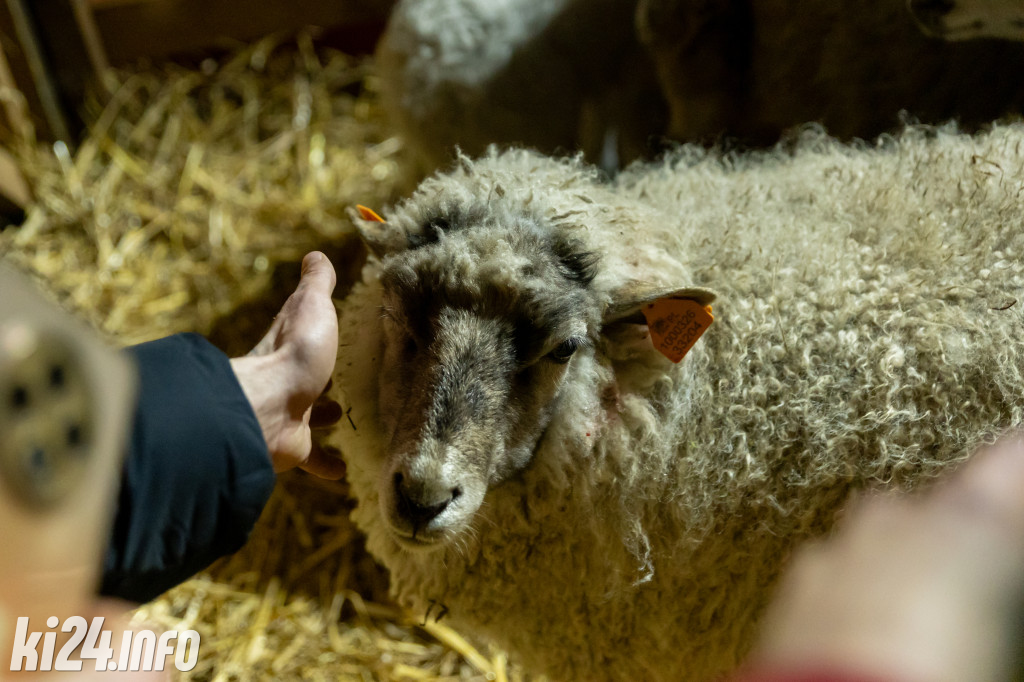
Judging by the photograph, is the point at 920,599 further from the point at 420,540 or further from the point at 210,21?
the point at 210,21

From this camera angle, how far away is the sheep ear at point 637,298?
1.35 m

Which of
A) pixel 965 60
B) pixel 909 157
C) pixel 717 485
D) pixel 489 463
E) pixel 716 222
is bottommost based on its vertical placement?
pixel 717 485

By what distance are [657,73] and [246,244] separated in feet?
5.84

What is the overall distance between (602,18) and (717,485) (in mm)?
1944

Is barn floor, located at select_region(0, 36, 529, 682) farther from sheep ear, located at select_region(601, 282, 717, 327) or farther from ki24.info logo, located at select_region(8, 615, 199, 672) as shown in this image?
sheep ear, located at select_region(601, 282, 717, 327)

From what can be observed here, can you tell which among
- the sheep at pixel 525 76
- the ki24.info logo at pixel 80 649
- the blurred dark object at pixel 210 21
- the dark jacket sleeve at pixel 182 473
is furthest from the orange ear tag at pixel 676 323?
the blurred dark object at pixel 210 21

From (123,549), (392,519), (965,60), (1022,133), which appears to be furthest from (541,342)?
(965,60)

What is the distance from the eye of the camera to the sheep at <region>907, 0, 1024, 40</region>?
1979 mm

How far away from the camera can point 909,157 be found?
1.75m

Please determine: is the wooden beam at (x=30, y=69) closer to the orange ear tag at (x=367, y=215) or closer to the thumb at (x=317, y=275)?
the orange ear tag at (x=367, y=215)

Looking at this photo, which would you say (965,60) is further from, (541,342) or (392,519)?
(392,519)

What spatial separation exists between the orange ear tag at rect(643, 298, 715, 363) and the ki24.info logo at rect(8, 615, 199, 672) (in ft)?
3.29

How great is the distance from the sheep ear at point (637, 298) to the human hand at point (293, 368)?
538mm

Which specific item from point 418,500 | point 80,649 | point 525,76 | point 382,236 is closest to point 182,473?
point 80,649
